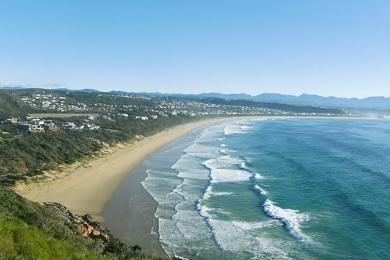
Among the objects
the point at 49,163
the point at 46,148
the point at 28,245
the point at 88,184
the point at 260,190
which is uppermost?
the point at 28,245

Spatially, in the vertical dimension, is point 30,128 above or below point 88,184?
above

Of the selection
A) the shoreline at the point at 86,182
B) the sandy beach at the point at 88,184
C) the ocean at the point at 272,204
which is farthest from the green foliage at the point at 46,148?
the ocean at the point at 272,204

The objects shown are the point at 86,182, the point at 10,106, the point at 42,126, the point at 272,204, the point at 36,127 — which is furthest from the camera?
the point at 10,106

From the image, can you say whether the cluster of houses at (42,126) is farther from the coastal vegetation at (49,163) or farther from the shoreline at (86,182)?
the shoreline at (86,182)

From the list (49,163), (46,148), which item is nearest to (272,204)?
(49,163)

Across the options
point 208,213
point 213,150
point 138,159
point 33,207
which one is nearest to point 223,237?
point 208,213

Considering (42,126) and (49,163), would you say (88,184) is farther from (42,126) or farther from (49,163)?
(42,126)

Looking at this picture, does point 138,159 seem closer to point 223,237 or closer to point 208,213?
point 208,213

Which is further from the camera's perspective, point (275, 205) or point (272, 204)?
point (272, 204)

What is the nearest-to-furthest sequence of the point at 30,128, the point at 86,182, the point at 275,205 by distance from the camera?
the point at 275,205 < the point at 86,182 < the point at 30,128
